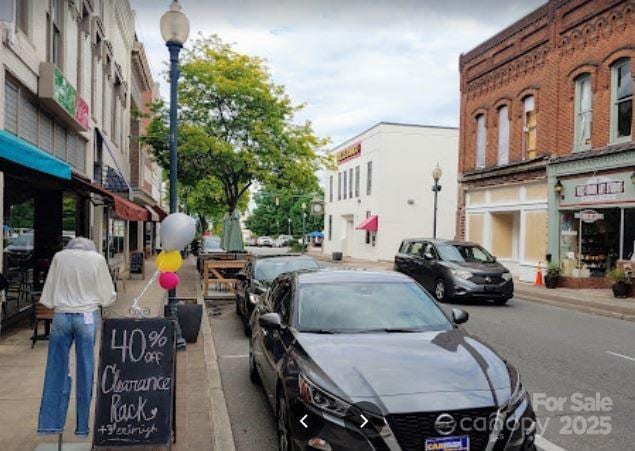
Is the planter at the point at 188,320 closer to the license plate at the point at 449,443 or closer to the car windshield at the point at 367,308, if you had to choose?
the car windshield at the point at 367,308

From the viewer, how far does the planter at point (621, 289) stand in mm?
15859

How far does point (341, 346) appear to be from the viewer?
176 inches

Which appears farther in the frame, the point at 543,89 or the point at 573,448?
the point at 543,89

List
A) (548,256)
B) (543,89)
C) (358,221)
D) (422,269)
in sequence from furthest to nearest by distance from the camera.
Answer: (358,221)
(543,89)
(548,256)
(422,269)

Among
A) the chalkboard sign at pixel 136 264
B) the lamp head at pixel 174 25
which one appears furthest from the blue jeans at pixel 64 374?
the chalkboard sign at pixel 136 264

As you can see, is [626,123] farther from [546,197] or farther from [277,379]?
[277,379]

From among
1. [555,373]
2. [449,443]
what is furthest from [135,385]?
[555,373]

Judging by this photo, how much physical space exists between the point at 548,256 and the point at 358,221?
22460mm

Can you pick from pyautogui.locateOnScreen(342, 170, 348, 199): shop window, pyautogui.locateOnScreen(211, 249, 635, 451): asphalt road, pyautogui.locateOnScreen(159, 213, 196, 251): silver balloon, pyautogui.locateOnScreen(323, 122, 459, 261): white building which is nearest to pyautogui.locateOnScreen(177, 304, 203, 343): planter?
pyautogui.locateOnScreen(211, 249, 635, 451): asphalt road

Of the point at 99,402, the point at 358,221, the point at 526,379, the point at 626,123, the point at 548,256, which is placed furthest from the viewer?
the point at 358,221

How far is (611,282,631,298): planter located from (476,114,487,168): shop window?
10508 millimetres

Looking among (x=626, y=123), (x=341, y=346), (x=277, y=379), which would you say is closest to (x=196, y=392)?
(x=277, y=379)

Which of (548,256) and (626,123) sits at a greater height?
(626,123)

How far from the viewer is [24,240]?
→ 46.0 feet
